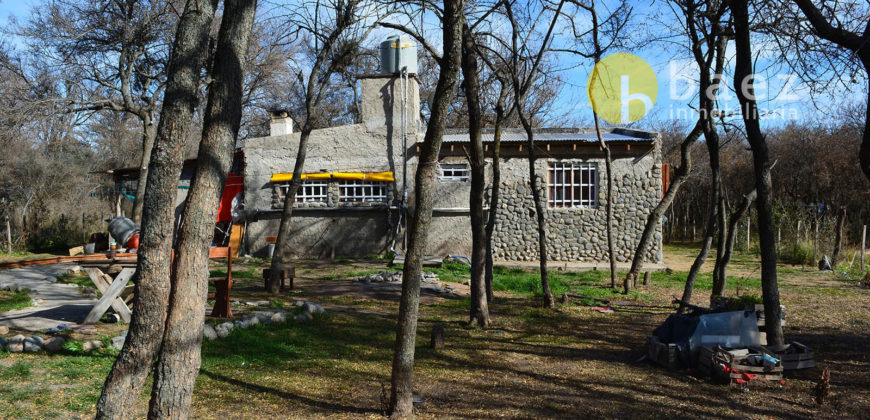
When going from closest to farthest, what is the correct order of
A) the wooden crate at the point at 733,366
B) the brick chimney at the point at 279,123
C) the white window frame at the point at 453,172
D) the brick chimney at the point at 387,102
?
the wooden crate at the point at 733,366, the white window frame at the point at 453,172, the brick chimney at the point at 387,102, the brick chimney at the point at 279,123

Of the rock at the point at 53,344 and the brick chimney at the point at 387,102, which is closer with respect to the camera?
the rock at the point at 53,344

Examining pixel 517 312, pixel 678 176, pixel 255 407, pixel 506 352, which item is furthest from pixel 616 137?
pixel 255 407

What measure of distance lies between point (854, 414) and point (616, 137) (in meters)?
13.7

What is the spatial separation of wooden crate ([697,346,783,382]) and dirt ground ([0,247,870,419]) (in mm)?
120

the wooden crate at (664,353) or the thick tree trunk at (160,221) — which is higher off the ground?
the thick tree trunk at (160,221)

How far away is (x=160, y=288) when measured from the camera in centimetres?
448

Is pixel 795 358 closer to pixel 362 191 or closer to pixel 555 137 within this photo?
pixel 555 137

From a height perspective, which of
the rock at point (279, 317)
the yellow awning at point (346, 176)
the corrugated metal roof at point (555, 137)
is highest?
the corrugated metal roof at point (555, 137)

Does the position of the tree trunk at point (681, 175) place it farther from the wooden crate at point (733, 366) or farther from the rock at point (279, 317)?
the rock at point (279, 317)

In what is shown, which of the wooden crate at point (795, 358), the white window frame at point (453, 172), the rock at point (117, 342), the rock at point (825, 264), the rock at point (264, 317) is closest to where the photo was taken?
the wooden crate at point (795, 358)

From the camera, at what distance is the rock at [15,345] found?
6.48 m

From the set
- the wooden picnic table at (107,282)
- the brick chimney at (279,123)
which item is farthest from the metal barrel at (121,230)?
the brick chimney at (279,123)

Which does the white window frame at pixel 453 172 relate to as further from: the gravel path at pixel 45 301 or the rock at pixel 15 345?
the rock at pixel 15 345

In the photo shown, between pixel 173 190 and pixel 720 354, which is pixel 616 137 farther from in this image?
pixel 173 190
